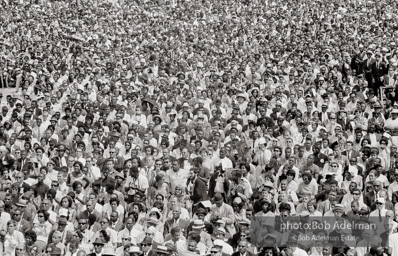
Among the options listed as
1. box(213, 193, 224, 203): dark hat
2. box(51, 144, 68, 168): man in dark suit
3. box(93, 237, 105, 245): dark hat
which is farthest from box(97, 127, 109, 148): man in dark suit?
box(93, 237, 105, 245): dark hat

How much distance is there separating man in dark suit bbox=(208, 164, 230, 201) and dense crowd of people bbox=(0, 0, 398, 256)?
0.09 ft

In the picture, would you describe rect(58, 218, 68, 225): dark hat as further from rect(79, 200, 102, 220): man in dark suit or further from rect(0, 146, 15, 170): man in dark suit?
rect(0, 146, 15, 170): man in dark suit

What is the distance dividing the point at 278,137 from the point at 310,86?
13.2 ft

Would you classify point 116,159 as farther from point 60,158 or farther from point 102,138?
point 102,138

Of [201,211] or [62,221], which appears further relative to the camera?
[201,211]

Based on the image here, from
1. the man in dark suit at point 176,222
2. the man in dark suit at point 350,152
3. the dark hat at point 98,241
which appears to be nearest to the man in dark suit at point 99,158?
the man in dark suit at point 176,222

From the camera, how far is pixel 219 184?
17.1m

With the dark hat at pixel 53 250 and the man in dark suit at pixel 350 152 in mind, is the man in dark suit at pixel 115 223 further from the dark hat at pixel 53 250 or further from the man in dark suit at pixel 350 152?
the man in dark suit at pixel 350 152

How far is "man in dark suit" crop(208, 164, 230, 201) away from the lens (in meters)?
16.9

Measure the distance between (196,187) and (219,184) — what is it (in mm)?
460

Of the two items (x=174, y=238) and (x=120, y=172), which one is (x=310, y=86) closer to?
(x=120, y=172)

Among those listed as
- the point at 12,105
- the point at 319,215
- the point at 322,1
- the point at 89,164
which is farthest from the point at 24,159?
the point at 322,1

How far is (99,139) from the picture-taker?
789 inches

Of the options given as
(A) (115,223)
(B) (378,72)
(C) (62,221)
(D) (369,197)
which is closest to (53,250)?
(C) (62,221)
